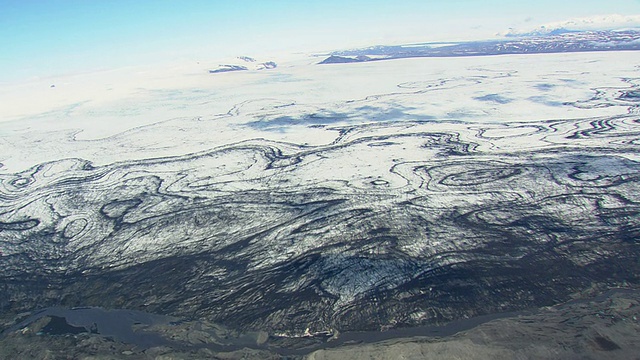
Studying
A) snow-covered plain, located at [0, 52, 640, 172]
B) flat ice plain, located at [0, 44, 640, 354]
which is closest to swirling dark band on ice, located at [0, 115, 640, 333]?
flat ice plain, located at [0, 44, 640, 354]

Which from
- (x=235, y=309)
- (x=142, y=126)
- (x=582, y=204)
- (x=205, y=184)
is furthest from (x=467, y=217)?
(x=142, y=126)

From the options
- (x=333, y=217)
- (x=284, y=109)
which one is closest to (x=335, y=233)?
(x=333, y=217)

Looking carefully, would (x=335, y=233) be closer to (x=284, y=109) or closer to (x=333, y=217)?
(x=333, y=217)

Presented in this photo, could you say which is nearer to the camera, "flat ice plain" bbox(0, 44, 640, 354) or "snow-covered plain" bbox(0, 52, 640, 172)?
"flat ice plain" bbox(0, 44, 640, 354)

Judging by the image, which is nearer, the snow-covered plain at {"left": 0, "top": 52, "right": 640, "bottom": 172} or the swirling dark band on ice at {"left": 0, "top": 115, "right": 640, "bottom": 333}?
the swirling dark band on ice at {"left": 0, "top": 115, "right": 640, "bottom": 333}

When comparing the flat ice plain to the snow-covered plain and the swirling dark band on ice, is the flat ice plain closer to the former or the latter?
the swirling dark band on ice

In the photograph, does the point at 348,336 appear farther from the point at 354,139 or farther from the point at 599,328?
the point at 354,139

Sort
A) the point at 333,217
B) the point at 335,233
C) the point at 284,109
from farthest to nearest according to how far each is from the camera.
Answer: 1. the point at 284,109
2. the point at 333,217
3. the point at 335,233

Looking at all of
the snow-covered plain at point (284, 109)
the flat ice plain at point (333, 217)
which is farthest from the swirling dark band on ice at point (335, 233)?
the snow-covered plain at point (284, 109)
